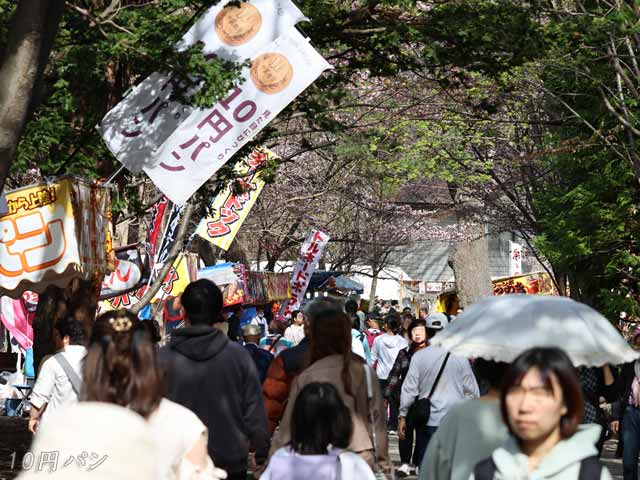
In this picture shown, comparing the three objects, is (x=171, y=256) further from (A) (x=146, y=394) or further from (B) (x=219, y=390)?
(A) (x=146, y=394)

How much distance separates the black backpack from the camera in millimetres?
3762

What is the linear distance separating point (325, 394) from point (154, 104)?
623 centimetres

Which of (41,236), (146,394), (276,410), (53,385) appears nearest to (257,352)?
(41,236)

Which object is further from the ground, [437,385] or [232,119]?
[232,119]

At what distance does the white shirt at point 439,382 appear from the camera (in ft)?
33.1

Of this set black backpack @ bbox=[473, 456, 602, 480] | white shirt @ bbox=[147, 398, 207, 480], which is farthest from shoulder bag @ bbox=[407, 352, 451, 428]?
black backpack @ bbox=[473, 456, 602, 480]

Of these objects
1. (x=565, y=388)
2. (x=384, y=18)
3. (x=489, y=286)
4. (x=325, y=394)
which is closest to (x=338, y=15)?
(x=384, y=18)

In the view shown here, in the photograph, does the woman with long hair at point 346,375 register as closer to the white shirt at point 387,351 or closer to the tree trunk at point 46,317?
the tree trunk at point 46,317

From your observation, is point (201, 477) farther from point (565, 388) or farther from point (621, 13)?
point (621, 13)

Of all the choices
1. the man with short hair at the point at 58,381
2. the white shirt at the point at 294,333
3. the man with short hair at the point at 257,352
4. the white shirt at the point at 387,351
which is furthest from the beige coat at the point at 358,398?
the white shirt at the point at 294,333

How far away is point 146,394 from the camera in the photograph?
469 cm

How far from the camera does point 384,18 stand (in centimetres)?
1306

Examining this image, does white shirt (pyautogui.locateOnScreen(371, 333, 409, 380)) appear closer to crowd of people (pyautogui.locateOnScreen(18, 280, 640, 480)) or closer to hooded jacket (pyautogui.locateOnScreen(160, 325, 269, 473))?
crowd of people (pyautogui.locateOnScreen(18, 280, 640, 480))

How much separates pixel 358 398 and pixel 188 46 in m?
4.97
